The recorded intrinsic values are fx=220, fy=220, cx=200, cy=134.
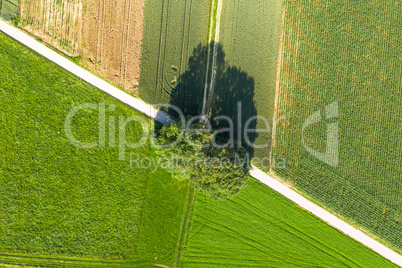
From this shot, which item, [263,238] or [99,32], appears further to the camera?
[263,238]

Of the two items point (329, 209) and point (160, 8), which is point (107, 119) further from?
point (329, 209)

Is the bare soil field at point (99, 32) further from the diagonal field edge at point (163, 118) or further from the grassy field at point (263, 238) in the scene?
the grassy field at point (263, 238)

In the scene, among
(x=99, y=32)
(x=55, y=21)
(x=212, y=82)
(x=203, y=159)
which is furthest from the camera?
(x=212, y=82)

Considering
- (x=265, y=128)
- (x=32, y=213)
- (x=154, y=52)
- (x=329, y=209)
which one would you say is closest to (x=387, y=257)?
(x=329, y=209)

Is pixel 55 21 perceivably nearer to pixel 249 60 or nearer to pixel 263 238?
pixel 249 60

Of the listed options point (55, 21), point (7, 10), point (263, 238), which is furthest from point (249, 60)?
point (7, 10)

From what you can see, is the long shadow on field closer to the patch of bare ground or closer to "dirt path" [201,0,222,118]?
"dirt path" [201,0,222,118]

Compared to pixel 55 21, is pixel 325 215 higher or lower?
lower
